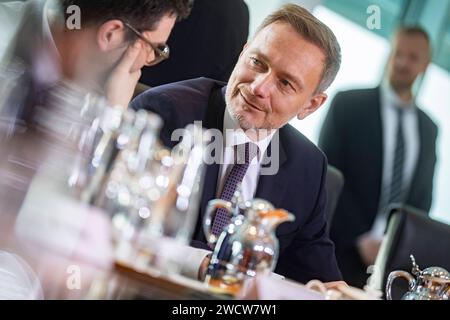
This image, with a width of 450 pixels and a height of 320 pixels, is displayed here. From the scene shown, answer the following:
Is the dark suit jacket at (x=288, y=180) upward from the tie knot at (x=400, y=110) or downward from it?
downward

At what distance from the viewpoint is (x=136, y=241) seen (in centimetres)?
133

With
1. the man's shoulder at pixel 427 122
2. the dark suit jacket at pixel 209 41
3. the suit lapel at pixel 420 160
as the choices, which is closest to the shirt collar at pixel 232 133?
the dark suit jacket at pixel 209 41

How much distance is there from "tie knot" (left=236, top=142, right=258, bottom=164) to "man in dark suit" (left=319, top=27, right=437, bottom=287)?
3.48ft

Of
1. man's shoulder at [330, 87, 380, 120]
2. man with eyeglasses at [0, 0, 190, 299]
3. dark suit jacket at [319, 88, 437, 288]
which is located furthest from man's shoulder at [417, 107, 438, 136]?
man with eyeglasses at [0, 0, 190, 299]

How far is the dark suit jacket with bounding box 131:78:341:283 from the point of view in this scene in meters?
1.89

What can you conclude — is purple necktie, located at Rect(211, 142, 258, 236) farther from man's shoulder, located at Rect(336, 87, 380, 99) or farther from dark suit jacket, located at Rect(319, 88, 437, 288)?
man's shoulder, located at Rect(336, 87, 380, 99)

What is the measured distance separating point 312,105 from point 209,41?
0.30 m

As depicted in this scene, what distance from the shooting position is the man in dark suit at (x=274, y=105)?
1.92 metres

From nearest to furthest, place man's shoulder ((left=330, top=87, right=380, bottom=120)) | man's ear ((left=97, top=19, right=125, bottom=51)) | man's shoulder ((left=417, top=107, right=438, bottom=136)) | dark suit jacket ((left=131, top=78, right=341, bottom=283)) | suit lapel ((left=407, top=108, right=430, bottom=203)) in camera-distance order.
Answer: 1. man's ear ((left=97, top=19, right=125, bottom=51))
2. dark suit jacket ((left=131, top=78, right=341, bottom=283))
3. man's shoulder ((left=330, top=87, right=380, bottom=120))
4. suit lapel ((left=407, top=108, right=430, bottom=203))
5. man's shoulder ((left=417, top=107, right=438, bottom=136))

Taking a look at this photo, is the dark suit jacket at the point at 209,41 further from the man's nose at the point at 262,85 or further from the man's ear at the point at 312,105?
the man's ear at the point at 312,105

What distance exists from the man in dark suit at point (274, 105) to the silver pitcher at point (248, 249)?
17.2 inches

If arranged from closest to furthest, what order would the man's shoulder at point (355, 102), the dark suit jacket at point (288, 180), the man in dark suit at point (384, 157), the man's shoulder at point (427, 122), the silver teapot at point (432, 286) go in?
the silver teapot at point (432, 286) → the dark suit jacket at point (288, 180) → the man's shoulder at point (355, 102) → the man in dark suit at point (384, 157) → the man's shoulder at point (427, 122)
